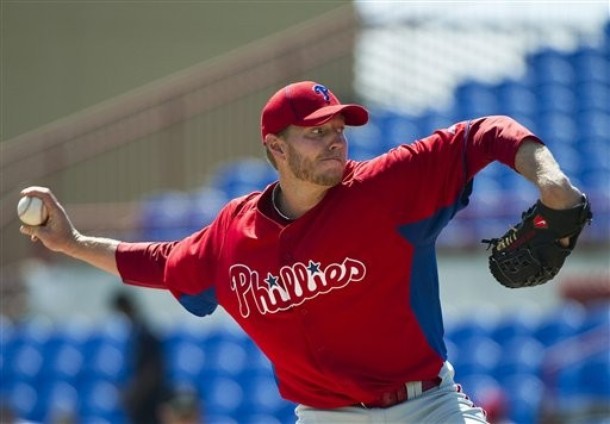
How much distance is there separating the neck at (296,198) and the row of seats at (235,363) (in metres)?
4.60

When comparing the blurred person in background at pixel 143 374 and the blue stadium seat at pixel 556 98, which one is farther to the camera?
the blue stadium seat at pixel 556 98

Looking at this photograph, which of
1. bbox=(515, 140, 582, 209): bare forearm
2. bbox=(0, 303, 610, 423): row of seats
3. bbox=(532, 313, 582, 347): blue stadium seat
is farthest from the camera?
bbox=(532, 313, 582, 347): blue stadium seat

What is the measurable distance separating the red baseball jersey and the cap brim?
17cm

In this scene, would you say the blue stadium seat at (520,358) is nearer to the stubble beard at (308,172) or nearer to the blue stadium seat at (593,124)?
the blue stadium seat at (593,124)

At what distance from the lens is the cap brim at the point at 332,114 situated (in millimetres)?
4500

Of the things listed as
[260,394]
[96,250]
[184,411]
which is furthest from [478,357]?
[96,250]

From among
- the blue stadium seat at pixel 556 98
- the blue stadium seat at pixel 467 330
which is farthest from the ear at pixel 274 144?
the blue stadium seat at pixel 556 98

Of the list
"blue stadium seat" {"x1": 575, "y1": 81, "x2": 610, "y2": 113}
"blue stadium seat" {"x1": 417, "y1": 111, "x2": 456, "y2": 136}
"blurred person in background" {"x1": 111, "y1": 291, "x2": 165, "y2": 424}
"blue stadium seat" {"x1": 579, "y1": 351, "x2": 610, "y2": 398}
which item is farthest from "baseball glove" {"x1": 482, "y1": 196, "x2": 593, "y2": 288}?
"blue stadium seat" {"x1": 575, "y1": 81, "x2": 610, "y2": 113}

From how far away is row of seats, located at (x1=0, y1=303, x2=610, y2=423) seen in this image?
9.46 metres

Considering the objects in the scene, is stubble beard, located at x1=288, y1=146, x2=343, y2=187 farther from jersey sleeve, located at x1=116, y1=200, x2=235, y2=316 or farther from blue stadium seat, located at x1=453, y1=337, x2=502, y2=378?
blue stadium seat, located at x1=453, y1=337, x2=502, y2=378

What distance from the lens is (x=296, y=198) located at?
471cm

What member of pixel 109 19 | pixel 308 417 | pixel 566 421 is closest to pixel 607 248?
pixel 566 421

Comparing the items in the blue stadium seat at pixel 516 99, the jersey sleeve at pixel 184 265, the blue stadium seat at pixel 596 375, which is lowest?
the blue stadium seat at pixel 596 375

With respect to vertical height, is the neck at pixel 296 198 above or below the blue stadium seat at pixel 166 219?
above
